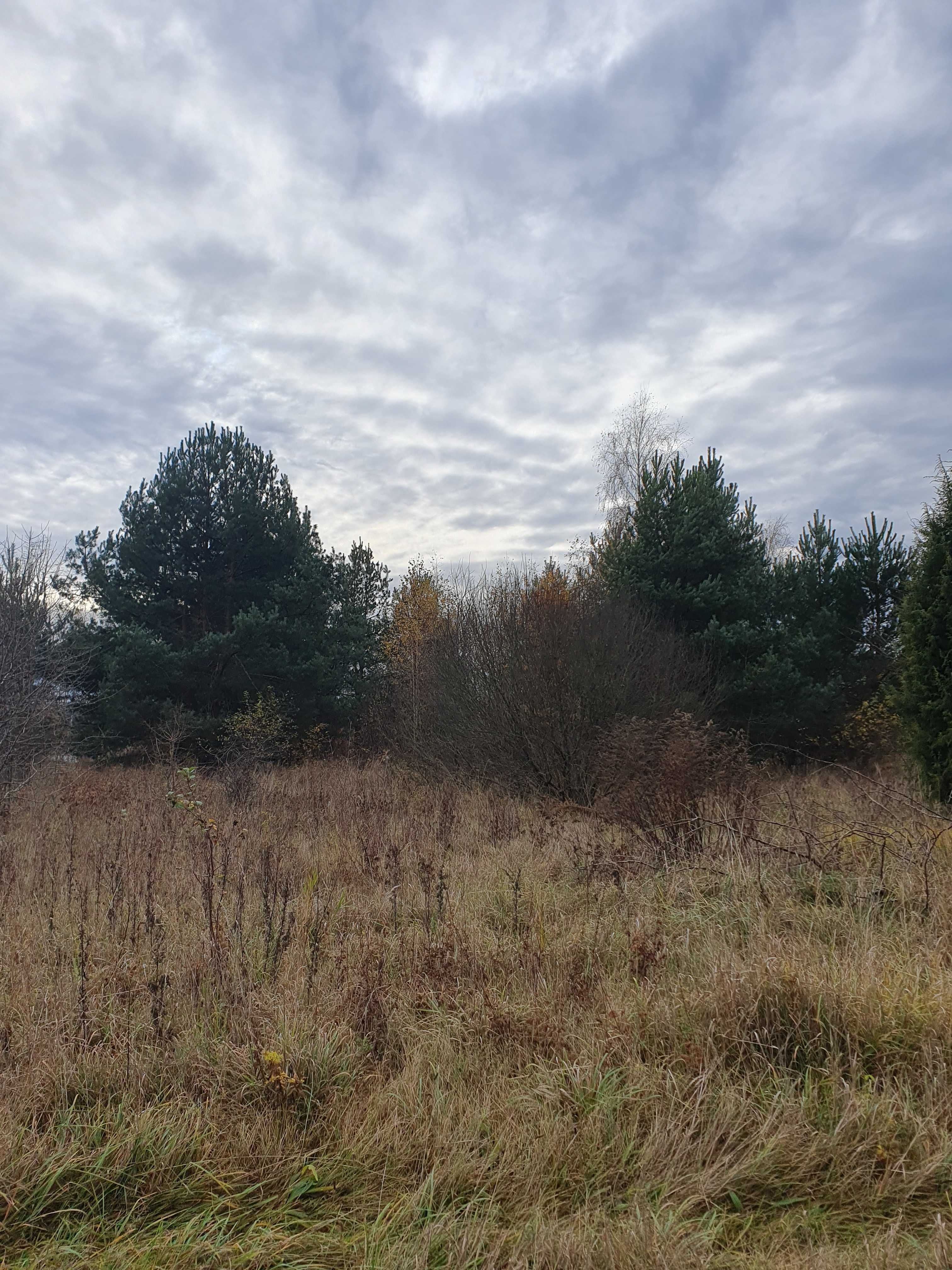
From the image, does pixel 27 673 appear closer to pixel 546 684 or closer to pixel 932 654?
pixel 546 684

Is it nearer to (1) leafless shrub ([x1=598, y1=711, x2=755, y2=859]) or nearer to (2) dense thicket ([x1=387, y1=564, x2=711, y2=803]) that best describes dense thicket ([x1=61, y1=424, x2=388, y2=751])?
(2) dense thicket ([x1=387, y1=564, x2=711, y2=803])

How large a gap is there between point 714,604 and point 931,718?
631cm

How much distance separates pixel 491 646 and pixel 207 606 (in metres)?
9.12

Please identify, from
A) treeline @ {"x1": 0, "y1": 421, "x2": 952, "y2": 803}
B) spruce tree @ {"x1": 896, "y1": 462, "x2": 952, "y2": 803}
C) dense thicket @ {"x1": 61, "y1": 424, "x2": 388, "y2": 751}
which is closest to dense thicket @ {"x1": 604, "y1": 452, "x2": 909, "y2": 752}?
treeline @ {"x1": 0, "y1": 421, "x2": 952, "y2": 803}

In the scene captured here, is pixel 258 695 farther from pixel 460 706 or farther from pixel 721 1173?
pixel 721 1173

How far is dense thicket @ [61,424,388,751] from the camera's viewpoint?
615 inches

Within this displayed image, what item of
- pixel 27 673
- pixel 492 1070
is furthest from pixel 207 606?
pixel 492 1070

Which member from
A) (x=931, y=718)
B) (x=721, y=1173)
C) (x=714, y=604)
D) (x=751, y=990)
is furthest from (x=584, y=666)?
(x=721, y=1173)

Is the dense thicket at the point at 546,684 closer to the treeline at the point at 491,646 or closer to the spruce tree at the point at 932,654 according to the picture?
the treeline at the point at 491,646

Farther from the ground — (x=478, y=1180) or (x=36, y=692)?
(x=36, y=692)

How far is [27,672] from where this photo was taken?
32.4 feet

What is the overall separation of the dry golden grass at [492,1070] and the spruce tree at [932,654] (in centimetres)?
316

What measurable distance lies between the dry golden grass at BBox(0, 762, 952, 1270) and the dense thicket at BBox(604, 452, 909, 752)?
916 centimetres

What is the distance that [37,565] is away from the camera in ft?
38.5
